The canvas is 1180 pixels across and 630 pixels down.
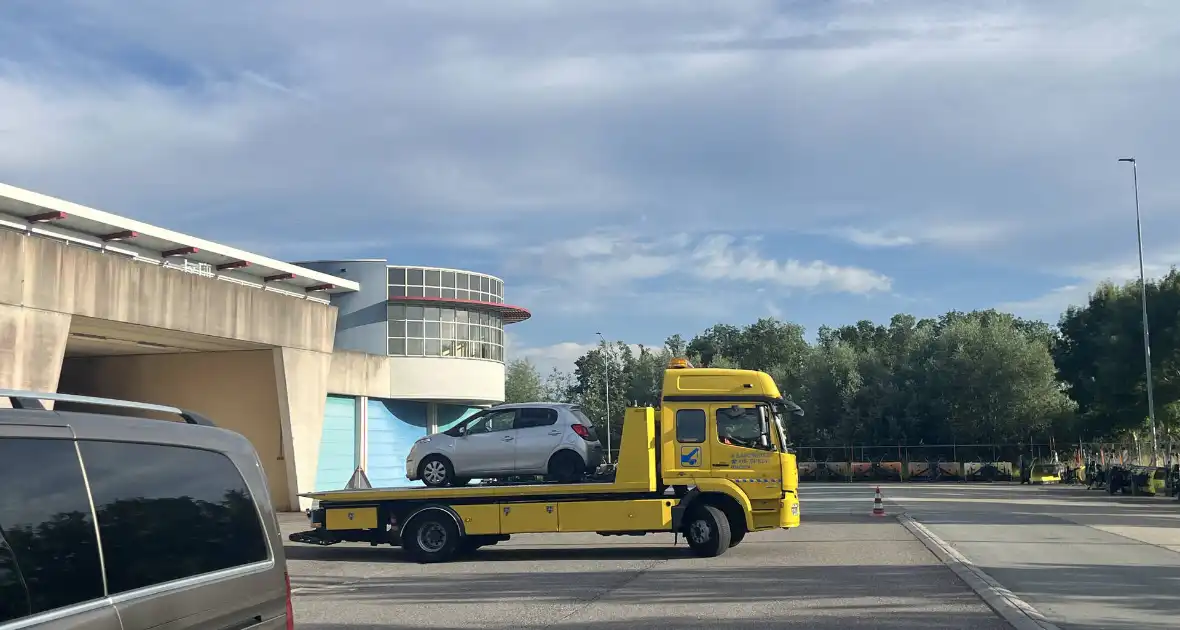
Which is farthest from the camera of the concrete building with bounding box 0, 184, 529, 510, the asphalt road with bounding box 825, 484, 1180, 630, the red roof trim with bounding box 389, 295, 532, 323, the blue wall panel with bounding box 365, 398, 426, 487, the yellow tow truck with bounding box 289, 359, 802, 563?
the red roof trim with bounding box 389, 295, 532, 323

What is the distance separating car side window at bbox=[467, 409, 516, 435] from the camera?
1791 cm

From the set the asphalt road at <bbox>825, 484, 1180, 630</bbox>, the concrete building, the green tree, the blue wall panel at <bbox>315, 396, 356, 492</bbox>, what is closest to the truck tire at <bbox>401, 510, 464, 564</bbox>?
the concrete building

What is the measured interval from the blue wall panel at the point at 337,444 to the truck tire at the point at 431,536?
566 inches

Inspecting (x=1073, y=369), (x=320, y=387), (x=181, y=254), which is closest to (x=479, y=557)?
(x=320, y=387)

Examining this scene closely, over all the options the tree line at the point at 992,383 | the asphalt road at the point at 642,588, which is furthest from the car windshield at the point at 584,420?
the tree line at the point at 992,383

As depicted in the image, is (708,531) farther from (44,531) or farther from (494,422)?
(44,531)

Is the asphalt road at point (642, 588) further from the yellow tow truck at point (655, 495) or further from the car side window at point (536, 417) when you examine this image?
the car side window at point (536, 417)

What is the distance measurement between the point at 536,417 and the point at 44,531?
14.4 metres

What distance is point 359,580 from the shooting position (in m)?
14.8

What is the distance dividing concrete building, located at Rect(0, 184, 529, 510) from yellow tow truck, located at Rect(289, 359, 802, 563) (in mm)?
6997

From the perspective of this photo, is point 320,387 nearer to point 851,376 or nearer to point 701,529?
point 701,529

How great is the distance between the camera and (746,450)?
16.9 metres

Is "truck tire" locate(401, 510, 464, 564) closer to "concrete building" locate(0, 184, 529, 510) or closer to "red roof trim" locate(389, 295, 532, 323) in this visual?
"concrete building" locate(0, 184, 529, 510)

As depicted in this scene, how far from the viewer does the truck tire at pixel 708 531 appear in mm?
16734
